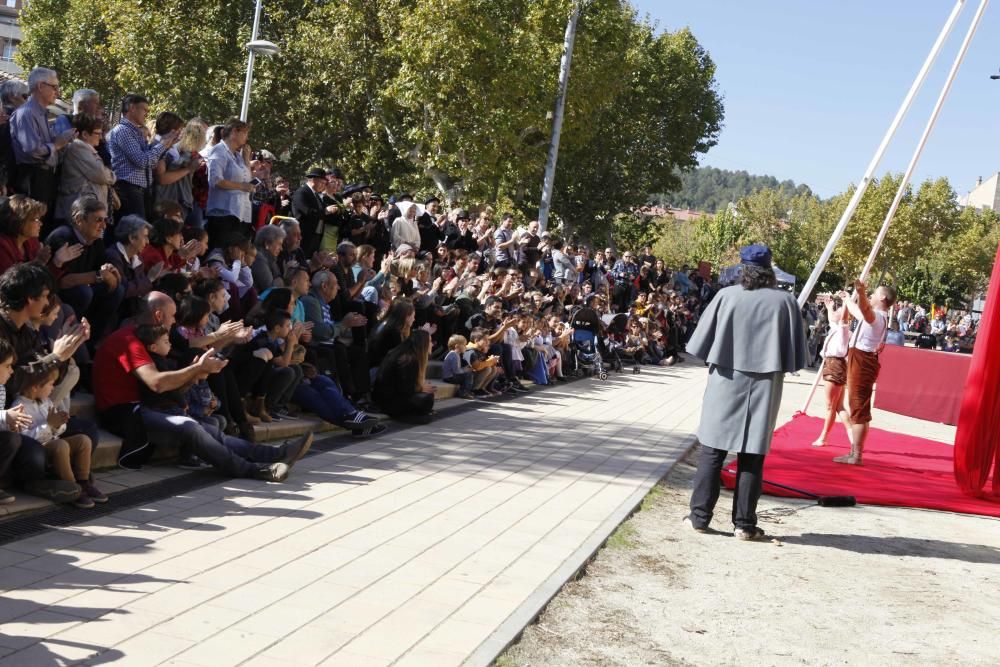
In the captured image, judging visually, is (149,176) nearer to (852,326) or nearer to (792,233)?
(852,326)

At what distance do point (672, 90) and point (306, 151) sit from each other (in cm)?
1768

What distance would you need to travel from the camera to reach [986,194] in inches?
4478

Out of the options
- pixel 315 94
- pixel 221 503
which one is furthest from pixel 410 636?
pixel 315 94

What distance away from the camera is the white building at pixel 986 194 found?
4338 inches

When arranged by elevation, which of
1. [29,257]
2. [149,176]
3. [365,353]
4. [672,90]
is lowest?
[365,353]

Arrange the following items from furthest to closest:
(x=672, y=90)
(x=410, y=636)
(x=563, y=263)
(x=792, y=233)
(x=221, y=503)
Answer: (x=792, y=233) → (x=672, y=90) → (x=563, y=263) → (x=221, y=503) → (x=410, y=636)

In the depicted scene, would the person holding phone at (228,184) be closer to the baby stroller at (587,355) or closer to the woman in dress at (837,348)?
the woman in dress at (837,348)

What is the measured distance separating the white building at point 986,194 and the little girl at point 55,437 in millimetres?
112168

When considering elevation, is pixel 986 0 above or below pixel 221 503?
above

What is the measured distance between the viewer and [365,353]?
11.6 metres

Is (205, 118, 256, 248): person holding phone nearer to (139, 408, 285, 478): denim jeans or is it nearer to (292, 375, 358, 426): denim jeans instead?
(292, 375, 358, 426): denim jeans

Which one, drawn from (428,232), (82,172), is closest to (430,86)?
(428,232)

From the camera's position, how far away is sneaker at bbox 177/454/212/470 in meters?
7.97

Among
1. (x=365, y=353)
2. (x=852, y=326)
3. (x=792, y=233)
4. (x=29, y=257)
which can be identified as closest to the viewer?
(x=29, y=257)
